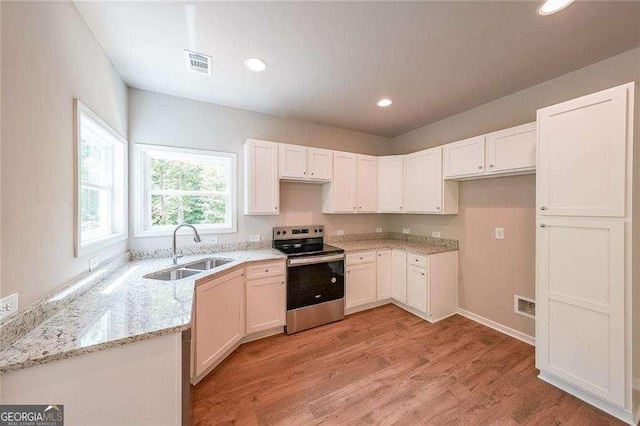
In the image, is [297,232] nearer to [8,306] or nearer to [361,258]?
[361,258]

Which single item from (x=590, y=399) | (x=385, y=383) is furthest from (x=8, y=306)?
(x=590, y=399)

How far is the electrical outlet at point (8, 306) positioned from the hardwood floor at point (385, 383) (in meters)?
1.23

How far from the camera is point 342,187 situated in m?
3.35

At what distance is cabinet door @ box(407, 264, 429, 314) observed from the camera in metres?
2.95

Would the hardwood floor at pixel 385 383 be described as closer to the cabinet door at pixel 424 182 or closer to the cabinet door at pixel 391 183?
the cabinet door at pixel 424 182

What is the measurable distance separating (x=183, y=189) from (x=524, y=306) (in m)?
4.09

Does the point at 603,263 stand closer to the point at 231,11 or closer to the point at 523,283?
the point at 523,283

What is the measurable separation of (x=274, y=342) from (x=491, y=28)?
10.9ft

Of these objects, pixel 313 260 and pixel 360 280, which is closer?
pixel 313 260

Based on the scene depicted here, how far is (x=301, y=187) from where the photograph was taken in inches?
132

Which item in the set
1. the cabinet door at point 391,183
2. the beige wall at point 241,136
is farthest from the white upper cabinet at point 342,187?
the cabinet door at point 391,183

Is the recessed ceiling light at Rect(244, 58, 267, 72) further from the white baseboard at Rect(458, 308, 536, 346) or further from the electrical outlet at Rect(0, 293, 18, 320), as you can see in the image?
the white baseboard at Rect(458, 308, 536, 346)

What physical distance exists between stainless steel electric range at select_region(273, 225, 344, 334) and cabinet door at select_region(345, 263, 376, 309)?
0.45ft

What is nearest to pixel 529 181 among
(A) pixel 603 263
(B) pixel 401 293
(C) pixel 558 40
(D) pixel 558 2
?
(A) pixel 603 263
